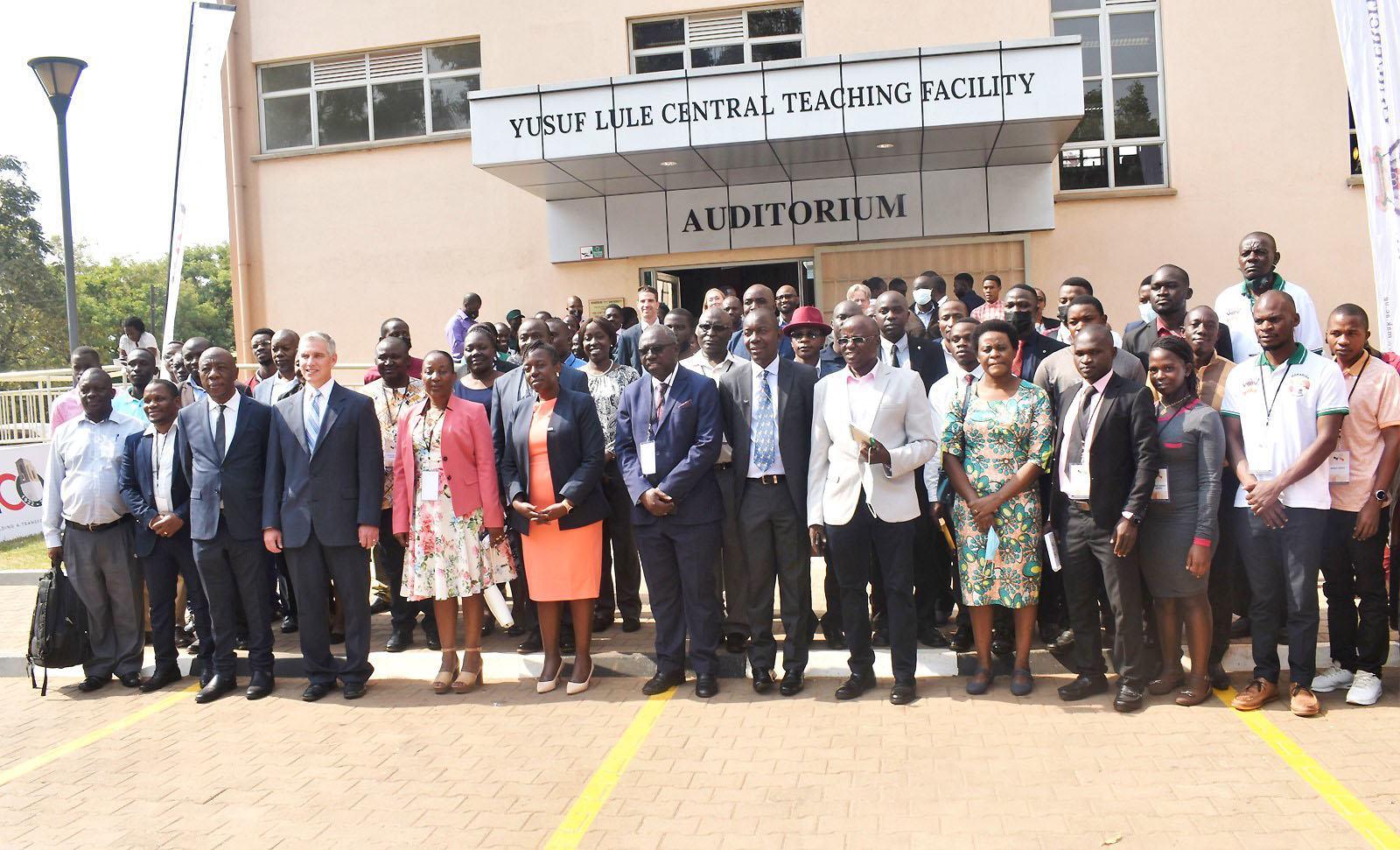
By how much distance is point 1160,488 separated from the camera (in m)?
5.57

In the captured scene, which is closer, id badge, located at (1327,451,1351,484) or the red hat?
id badge, located at (1327,451,1351,484)

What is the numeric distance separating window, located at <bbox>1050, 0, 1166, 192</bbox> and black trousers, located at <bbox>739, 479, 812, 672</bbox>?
9602 millimetres

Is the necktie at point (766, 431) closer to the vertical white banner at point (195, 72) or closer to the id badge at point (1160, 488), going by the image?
the id badge at point (1160, 488)

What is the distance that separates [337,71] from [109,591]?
36.5 ft

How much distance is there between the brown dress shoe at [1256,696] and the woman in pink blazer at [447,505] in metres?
4.28

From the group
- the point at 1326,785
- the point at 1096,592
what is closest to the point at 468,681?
the point at 1096,592

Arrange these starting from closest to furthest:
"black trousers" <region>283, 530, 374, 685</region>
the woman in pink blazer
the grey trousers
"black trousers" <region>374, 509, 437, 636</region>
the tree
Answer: the woman in pink blazer < "black trousers" <region>283, 530, 374, 685</region> < the grey trousers < "black trousers" <region>374, 509, 437, 636</region> < the tree

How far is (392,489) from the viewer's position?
277 inches

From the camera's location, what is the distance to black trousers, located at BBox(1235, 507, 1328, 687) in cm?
A: 545

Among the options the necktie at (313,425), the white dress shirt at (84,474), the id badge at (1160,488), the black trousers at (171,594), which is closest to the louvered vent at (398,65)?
the white dress shirt at (84,474)

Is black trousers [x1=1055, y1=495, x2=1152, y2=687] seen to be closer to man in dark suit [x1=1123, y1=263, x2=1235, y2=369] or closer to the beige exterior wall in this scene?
man in dark suit [x1=1123, y1=263, x2=1235, y2=369]

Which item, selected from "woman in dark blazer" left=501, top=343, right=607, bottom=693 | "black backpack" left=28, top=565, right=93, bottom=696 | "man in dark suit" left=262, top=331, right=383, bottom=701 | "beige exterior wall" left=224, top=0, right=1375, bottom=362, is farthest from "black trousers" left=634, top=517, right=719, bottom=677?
"beige exterior wall" left=224, top=0, right=1375, bottom=362

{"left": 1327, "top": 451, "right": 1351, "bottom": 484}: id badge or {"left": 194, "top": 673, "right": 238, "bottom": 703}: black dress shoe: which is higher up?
{"left": 1327, "top": 451, "right": 1351, "bottom": 484}: id badge

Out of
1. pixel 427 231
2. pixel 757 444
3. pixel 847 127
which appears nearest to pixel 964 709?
pixel 757 444
